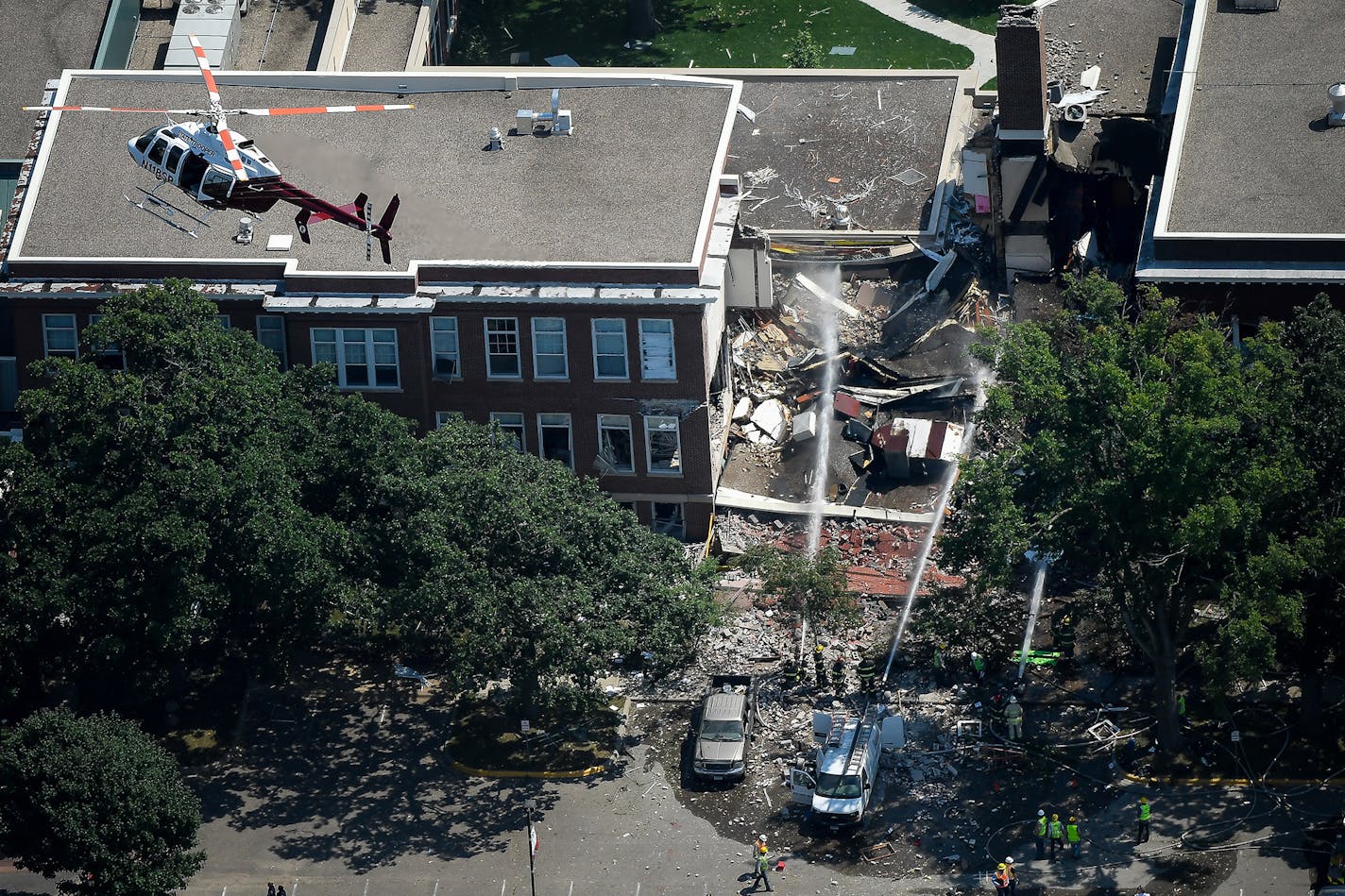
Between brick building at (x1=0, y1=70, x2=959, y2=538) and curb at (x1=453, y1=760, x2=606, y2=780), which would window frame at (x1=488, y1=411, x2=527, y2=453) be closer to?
brick building at (x1=0, y1=70, x2=959, y2=538)

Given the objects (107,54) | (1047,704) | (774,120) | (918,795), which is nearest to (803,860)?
(918,795)

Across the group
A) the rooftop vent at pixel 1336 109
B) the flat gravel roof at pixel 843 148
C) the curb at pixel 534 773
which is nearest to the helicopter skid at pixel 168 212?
the flat gravel roof at pixel 843 148

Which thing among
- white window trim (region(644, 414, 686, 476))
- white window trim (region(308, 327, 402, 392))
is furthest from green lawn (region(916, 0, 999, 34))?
white window trim (region(308, 327, 402, 392))

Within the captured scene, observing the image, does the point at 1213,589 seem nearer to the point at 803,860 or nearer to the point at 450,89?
the point at 803,860

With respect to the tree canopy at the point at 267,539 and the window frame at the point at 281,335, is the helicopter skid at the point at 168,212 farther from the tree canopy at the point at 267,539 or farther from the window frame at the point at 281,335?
the tree canopy at the point at 267,539

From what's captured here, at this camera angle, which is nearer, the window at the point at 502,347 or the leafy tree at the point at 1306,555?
the leafy tree at the point at 1306,555
